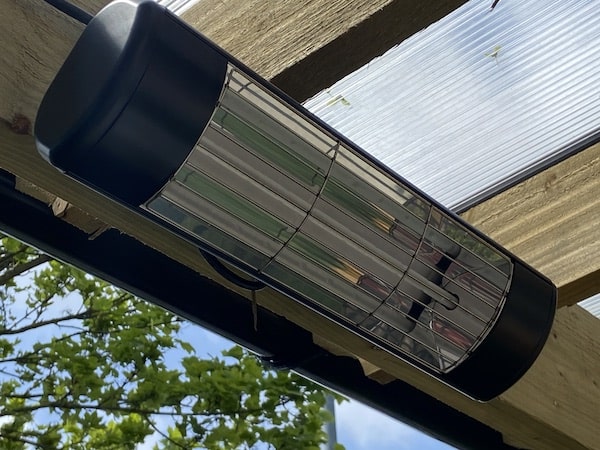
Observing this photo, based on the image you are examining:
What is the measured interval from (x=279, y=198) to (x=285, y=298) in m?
0.38

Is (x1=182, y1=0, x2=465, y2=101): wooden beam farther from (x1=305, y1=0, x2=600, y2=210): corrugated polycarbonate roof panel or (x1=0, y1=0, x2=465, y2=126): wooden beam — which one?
(x1=305, y1=0, x2=600, y2=210): corrugated polycarbonate roof panel

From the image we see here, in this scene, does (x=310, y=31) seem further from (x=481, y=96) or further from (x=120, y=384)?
(x=120, y=384)

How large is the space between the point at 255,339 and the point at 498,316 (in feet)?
1.16

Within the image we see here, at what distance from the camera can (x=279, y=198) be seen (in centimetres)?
81

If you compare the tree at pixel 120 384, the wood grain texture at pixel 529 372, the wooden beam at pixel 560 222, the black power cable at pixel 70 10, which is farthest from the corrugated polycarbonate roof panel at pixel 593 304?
the black power cable at pixel 70 10

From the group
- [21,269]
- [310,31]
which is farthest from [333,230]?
[21,269]

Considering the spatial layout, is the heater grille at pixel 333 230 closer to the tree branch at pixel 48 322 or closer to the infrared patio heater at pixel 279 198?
the infrared patio heater at pixel 279 198

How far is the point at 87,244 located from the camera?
1021mm

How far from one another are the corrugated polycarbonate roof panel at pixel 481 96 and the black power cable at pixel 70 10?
0.57 metres

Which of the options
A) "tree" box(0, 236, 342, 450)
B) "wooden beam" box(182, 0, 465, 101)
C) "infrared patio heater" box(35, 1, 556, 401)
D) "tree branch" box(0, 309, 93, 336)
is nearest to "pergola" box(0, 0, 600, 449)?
"wooden beam" box(182, 0, 465, 101)

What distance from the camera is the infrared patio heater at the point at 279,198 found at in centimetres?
69

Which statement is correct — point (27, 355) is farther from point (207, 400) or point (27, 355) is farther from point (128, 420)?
point (207, 400)

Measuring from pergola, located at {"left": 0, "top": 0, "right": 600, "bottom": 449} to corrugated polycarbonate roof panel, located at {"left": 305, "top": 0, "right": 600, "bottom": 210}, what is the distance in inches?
2.2

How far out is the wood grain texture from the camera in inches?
41.4
